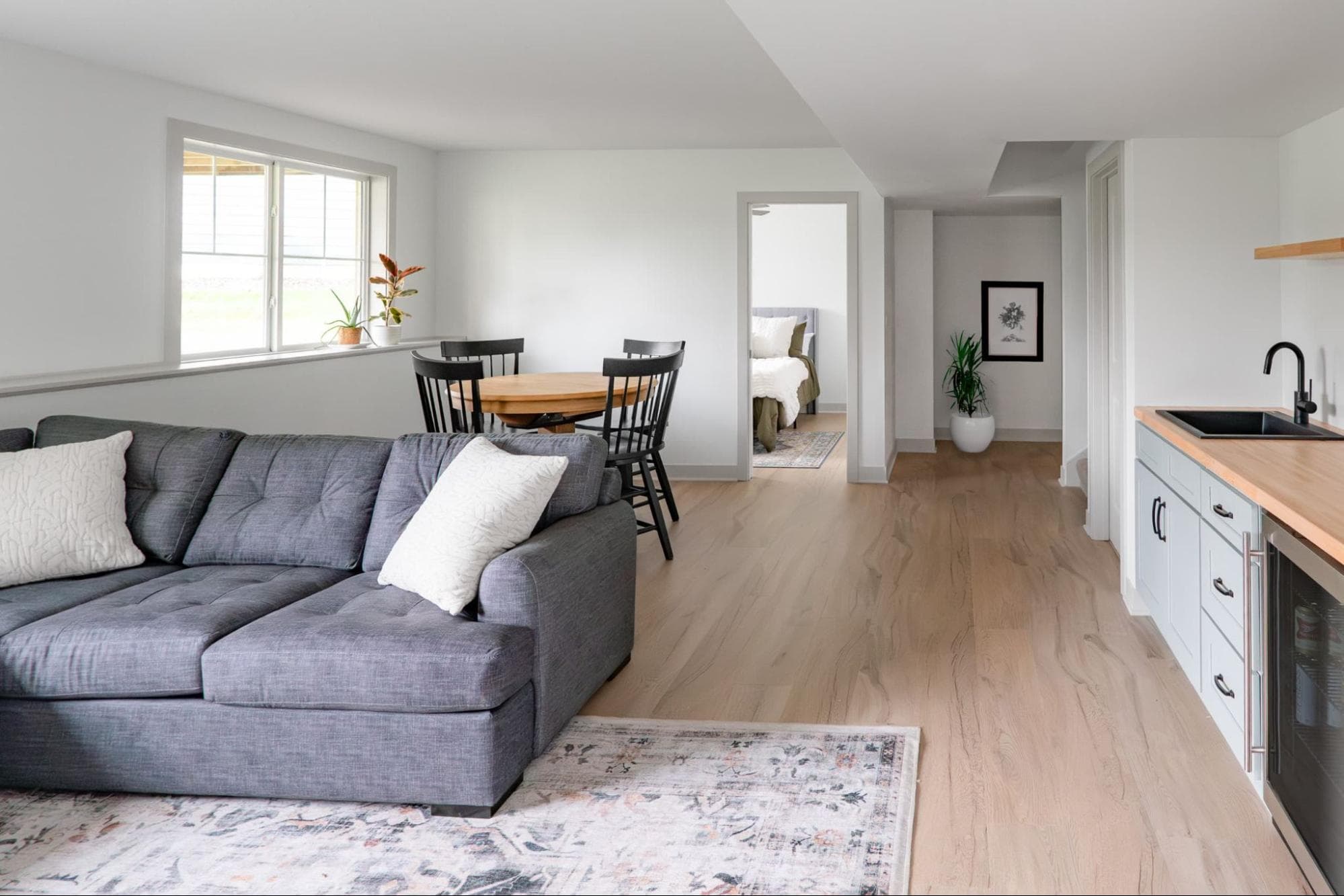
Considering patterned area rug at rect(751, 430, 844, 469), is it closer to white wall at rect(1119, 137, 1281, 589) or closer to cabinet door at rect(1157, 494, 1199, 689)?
white wall at rect(1119, 137, 1281, 589)

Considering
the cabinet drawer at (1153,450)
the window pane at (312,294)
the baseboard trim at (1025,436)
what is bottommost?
the cabinet drawer at (1153,450)

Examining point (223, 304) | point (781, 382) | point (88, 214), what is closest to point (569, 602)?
point (88, 214)

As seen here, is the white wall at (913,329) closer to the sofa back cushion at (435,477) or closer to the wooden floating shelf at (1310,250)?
the wooden floating shelf at (1310,250)

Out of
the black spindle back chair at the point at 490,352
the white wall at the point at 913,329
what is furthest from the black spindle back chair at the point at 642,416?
the white wall at the point at 913,329

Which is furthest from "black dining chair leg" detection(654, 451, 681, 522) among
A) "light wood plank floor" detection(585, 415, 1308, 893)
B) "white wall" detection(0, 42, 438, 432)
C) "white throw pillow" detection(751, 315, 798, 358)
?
"white throw pillow" detection(751, 315, 798, 358)

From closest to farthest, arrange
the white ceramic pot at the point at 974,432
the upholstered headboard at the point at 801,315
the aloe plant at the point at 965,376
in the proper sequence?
the white ceramic pot at the point at 974,432
the aloe plant at the point at 965,376
the upholstered headboard at the point at 801,315

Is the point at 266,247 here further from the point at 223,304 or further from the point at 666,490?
the point at 666,490

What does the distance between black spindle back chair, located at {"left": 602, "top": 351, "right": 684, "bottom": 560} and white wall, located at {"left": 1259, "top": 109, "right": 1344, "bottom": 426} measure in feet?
8.63

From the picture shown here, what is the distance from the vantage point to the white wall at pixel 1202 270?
430 centimetres

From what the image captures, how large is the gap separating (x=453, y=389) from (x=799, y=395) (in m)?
5.73

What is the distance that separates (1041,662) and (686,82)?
3092mm

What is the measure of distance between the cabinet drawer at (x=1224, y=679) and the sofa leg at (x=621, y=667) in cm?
175

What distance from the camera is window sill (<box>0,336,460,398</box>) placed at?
181 inches

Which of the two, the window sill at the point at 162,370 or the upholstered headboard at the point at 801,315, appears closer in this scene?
the window sill at the point at 162,370
